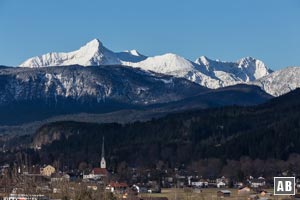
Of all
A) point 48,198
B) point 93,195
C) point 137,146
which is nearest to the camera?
point 93,195

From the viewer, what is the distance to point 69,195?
173ft

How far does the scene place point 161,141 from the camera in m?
194

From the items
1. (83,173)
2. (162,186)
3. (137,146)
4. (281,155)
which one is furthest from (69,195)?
(137,146)

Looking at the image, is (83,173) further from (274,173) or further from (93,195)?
(93,195)

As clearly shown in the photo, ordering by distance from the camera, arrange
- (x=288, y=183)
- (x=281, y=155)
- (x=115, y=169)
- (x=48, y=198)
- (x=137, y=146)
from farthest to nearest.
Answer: (x=137, y=146), (x=281, y=155), (x=115, y=169), (x=48, y=198), (x=288, y=183)

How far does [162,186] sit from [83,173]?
2037cm

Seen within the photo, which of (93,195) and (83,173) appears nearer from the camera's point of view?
(93,195)
